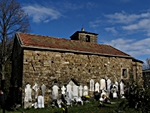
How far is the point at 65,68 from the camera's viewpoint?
16719 mm

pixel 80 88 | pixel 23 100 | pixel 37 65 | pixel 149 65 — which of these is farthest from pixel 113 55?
pixel 149 65

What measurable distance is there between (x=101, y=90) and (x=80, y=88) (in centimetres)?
258

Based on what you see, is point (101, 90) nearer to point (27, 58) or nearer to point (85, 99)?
point (85, 99)

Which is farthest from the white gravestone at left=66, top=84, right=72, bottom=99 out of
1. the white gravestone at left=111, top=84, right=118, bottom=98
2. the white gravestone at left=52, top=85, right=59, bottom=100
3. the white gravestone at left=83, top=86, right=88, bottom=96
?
the white gravestone at left=111, top=84, right=118, bottom=98

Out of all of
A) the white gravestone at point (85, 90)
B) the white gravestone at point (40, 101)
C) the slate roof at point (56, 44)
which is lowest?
the white gravestone at point (40, 101)

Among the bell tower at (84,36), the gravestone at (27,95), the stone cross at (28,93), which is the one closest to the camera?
the gravestone at (27,95)

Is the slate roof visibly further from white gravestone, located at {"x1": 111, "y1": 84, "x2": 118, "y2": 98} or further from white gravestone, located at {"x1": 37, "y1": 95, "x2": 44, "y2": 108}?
white gravestone, located at {"x1": 37, "y1": 95, "x2": 44, "y2": 108}

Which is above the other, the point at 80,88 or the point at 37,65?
the point at 37,65

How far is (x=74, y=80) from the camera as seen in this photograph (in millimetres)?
16891

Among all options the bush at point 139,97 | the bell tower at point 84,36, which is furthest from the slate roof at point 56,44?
the bush at point 139,97

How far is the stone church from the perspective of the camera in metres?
15.3

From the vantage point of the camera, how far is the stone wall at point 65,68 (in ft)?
50.0

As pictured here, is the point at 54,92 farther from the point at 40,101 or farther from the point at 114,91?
the point at 114,91

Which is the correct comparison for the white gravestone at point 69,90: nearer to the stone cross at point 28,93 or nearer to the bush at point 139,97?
the stone cross at point 28,93
